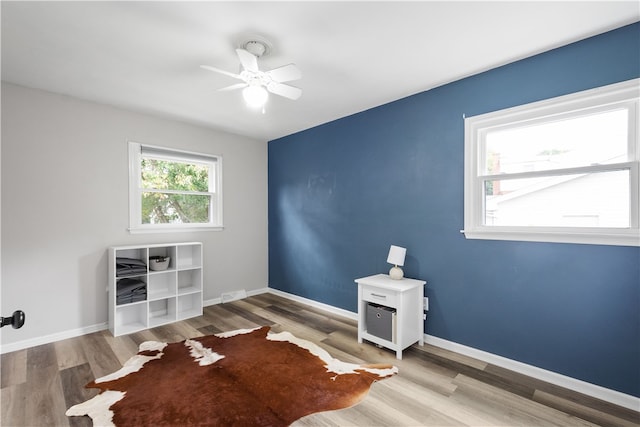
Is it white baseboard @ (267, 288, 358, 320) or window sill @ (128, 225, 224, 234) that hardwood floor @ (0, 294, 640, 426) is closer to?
white baseboard @ (267, 288, 358, 320)

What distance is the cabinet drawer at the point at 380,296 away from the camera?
274 cm

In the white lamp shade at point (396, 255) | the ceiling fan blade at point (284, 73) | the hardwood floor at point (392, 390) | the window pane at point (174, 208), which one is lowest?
the hardwood floor at point (392, 390)

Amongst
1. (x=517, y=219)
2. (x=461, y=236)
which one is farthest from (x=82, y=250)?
(x=517, y=219)

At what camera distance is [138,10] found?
6.13ft

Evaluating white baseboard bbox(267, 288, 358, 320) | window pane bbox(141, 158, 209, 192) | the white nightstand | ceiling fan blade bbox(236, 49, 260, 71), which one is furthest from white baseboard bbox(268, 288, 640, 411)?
window pane bbox(141, 158, 209, 192)

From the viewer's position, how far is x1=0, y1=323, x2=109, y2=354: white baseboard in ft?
9.23

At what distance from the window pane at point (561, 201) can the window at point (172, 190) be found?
11.6ft

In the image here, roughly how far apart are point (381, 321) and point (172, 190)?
122 inches

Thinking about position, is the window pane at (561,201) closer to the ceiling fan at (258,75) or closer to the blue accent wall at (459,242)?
the blue accent wall at (459,242)

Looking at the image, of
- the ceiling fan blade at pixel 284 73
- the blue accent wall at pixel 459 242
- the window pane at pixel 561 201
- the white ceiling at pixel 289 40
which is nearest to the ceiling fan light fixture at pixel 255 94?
the ceiling fan blade at pixel 284 73

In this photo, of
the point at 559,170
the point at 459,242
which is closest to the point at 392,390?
the point at 459,242

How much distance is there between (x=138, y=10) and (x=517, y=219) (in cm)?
321

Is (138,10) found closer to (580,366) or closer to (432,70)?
(432,70)

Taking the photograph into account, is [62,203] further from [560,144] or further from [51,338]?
[560,144]
